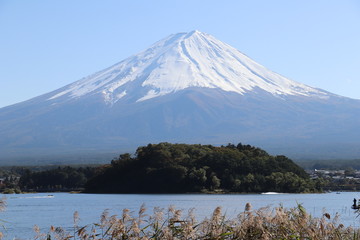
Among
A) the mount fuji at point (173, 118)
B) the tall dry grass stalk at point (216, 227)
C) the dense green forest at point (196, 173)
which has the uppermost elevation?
the mount fuji at point (173, 118)

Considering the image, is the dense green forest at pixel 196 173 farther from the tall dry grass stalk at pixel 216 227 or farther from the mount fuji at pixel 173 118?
the mount fuji at pixel 173 118

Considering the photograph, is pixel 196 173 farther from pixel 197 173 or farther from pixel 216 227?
pixel 216 227

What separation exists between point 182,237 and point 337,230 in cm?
211

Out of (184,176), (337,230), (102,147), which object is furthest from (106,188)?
(102,147)

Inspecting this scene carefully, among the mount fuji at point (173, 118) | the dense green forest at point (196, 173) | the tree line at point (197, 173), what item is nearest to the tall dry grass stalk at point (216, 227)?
the dense green forest at point (196, 173)

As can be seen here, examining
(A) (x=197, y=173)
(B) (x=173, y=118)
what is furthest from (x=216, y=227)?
(B) (x=173, y=118)

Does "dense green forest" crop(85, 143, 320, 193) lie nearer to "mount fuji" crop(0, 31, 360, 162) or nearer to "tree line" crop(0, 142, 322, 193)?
"tree line" crop(0, 142, 322, 193)

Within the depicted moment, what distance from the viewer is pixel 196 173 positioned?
55688mm

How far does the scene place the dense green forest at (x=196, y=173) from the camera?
56.1m

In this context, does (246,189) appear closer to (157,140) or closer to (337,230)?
(337,230)

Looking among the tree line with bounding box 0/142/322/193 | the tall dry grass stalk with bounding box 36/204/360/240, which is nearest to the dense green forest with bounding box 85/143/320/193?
the tree line with bounding box 0/142/322/193

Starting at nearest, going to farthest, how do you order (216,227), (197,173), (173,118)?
(216,227) → (197,173) → (173,118)

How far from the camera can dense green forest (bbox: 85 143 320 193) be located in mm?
56062

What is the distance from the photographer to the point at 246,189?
5628 cm
